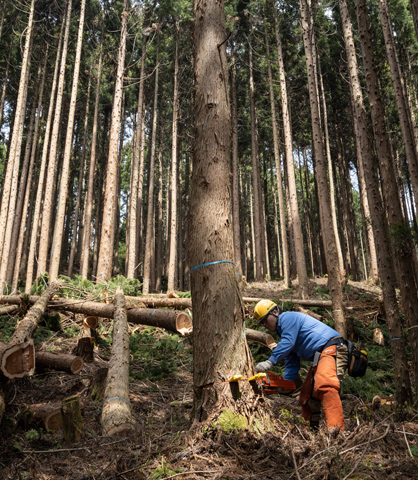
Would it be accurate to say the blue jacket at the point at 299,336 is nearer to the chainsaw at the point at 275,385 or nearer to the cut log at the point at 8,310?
the chainsaw at the point at 275,385

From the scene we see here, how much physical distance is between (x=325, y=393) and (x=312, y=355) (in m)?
0.53

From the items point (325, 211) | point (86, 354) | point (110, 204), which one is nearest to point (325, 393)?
point (86, 354)

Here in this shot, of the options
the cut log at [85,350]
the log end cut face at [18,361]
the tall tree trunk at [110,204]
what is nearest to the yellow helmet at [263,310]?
the log end cut face at [18,361]

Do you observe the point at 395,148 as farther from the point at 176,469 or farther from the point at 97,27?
the point at 176,469

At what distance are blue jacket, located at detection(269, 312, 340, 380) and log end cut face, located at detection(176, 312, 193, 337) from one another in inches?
106

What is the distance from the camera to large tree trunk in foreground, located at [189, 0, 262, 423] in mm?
3160

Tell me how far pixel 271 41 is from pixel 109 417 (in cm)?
1949

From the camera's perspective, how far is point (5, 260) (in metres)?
14.4

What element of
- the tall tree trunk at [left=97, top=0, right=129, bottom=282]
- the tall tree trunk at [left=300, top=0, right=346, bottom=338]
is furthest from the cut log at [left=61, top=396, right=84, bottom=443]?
the tall tree trunk at [left=97, top=0, right=129, bottom=282]

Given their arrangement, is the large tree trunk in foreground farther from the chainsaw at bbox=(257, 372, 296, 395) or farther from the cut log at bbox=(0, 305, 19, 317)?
the cut log at bbox=(0, 305, 19, 317)

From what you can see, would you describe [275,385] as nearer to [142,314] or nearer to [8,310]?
[142,314]

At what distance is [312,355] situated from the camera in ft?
14.2

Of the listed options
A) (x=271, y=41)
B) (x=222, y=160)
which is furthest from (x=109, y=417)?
(x=271, y=41)

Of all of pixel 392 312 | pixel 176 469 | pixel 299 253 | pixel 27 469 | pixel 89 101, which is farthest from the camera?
pixel 89 101
